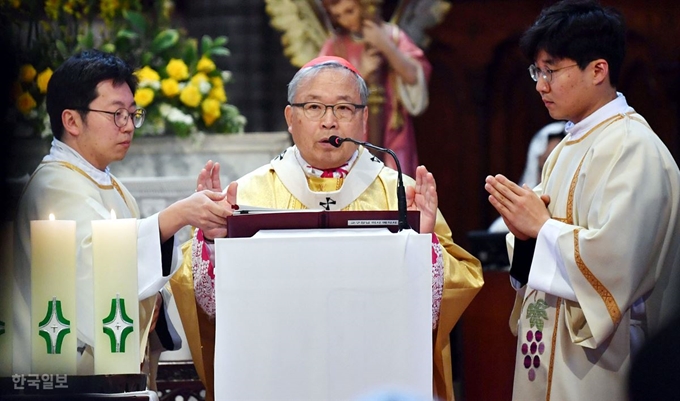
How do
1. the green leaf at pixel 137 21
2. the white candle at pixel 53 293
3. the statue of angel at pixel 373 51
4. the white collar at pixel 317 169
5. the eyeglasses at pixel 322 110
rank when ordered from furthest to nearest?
the statue of angel at pixel 373 51 < the green leaf at pixel 137 21 < the white collar at pixel 317 169 < the eyeglasses at pixel 322 110 < the white candle at pixel 53 293

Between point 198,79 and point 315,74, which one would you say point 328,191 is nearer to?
point 315,74

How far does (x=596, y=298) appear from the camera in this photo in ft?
12.2

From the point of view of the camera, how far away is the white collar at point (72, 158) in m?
3.97

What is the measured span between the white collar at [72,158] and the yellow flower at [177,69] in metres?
2.00

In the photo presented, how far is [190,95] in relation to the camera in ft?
19.5

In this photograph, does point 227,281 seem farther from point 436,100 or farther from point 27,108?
point 436,100

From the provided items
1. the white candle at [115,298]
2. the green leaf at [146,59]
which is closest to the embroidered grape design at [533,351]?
the white candle at [115,298]

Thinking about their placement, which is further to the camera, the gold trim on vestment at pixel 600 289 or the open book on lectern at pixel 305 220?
the gold trim on vestment at pixel 600 289

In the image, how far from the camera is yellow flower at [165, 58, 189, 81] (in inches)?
235

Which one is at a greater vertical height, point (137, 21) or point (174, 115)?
point (137, 21)

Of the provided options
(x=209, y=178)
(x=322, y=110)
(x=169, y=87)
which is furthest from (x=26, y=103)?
(x=322, y=110)

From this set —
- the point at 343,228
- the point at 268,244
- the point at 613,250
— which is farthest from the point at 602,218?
the point at 268,244

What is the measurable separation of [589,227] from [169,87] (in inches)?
115

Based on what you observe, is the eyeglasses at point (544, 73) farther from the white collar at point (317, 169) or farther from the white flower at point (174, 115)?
the white flower at point (174, 115)
